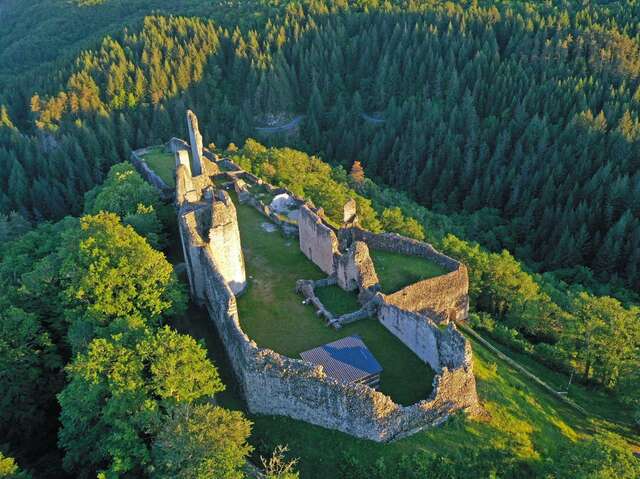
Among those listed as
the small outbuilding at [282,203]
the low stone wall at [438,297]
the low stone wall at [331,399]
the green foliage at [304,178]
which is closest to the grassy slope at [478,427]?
the low stone wall at [331,399]

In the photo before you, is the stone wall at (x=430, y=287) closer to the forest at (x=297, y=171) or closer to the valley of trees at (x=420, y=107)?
the forest at (x=297, y=171)

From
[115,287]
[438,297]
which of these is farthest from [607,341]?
[115,287]

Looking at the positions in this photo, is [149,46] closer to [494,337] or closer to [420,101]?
[420,101]

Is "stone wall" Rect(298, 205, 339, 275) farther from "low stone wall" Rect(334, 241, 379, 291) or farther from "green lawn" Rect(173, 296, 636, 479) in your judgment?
"green lawn" Rect(173, 296, 636, 479)

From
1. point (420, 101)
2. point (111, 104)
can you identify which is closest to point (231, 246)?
point (111, 104)

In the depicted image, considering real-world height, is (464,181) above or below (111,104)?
below

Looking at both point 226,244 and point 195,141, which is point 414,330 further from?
point 195,141
